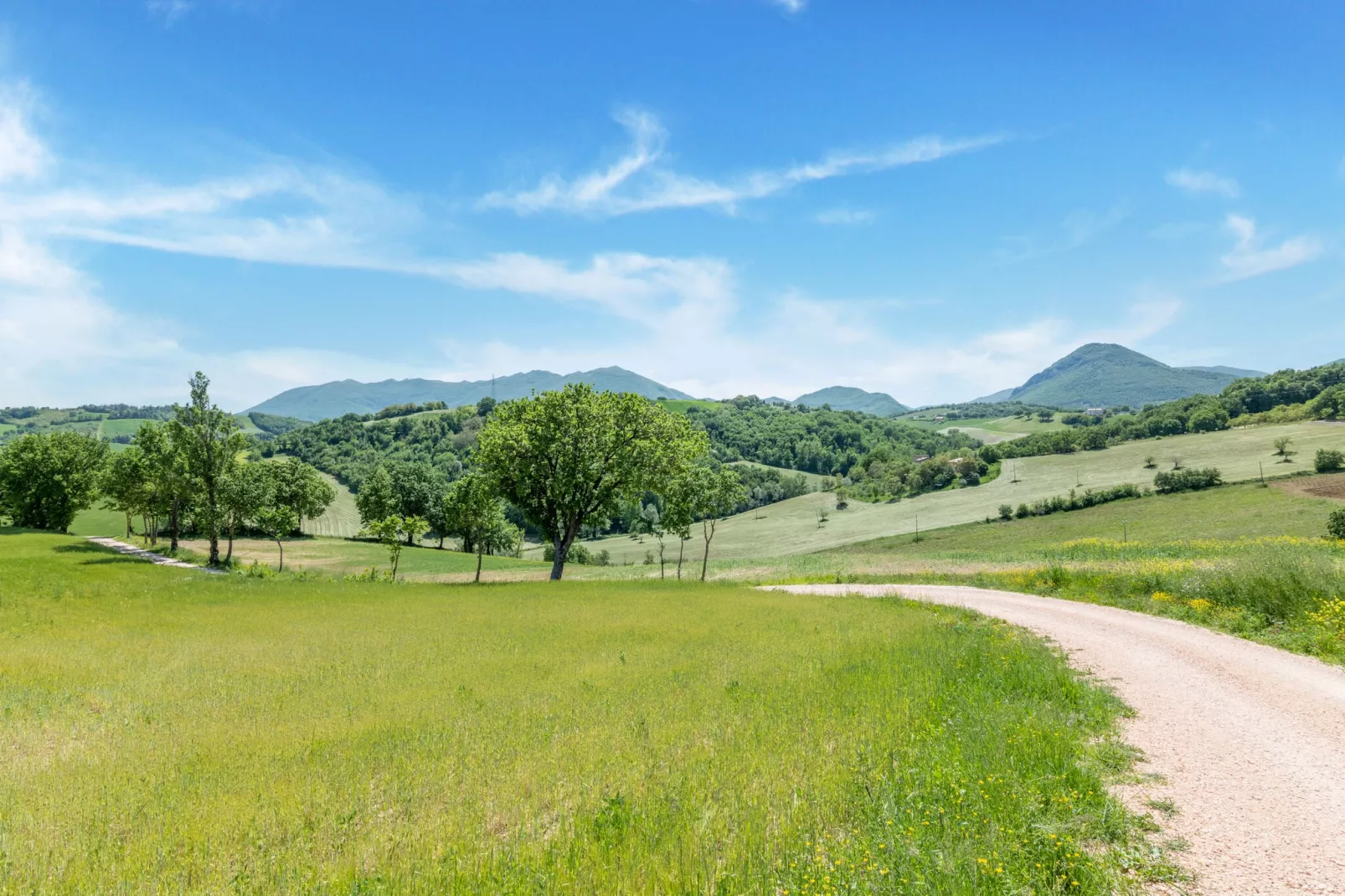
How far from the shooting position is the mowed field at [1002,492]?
→ 10238 cm

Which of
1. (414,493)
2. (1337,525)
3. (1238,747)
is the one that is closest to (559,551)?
(1238,747)

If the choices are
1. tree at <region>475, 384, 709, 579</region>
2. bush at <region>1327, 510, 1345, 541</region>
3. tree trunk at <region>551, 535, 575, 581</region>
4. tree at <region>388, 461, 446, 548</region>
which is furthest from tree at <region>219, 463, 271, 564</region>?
bush at <region>1327, 510, 1345, 541</region>

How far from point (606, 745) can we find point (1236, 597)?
2287cm

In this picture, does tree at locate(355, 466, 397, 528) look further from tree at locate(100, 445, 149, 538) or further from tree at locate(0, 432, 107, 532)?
tree at locate(0, 432, 107, 532)

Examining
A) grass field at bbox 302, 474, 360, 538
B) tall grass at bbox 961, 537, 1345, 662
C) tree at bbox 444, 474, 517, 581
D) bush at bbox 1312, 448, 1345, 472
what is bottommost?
grass field at bbox 302, 474, 360, 538

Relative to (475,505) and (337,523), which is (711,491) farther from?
(337,523)

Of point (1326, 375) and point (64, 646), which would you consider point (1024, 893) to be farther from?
point (1326, 375)

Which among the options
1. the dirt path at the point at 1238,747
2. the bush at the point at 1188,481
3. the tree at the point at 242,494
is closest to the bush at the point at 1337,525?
the dirt path at the point at 1238,747

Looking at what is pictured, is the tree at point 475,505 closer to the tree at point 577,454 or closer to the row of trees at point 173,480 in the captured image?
the tree at point 577,454

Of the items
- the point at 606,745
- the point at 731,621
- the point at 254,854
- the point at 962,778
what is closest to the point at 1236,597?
the point at 731,621

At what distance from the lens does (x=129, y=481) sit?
67000 mm

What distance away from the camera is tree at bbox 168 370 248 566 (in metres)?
51.3

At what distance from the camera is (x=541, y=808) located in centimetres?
760

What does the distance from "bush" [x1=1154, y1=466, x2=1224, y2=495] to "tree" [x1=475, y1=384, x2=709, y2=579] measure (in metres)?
89.8
